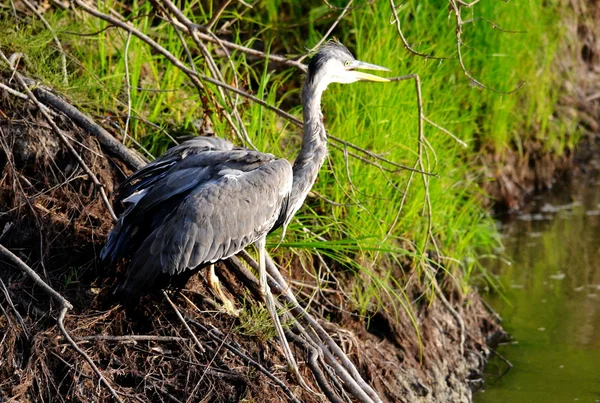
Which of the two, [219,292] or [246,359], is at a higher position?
[219,292]

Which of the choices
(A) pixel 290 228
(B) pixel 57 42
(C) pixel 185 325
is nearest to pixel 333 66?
(A) pixel 290 228

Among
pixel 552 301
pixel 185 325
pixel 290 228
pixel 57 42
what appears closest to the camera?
pixel 185 325

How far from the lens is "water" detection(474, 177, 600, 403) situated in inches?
197

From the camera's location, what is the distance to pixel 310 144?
4.37 metres

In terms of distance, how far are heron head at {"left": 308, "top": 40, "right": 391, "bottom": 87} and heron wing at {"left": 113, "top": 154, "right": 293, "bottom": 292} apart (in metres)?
0.51

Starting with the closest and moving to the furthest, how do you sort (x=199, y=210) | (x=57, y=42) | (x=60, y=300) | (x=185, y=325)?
(x=60, y=300) < (x=199, y=210) < (x=185, y=325) < (x=57, y=42)

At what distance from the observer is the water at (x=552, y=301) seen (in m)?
5.01

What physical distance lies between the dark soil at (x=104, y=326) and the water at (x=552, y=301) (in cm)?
35

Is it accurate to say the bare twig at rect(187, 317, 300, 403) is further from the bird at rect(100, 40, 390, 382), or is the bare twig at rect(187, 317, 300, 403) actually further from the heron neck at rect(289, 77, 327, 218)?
the heron neck at rect(289, 77, 327, 218)

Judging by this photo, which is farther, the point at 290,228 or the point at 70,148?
the point at 290,228

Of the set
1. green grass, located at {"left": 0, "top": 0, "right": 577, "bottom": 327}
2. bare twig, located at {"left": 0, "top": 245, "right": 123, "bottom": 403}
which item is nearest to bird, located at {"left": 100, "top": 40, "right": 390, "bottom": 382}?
bare twig, located at {"left": 0, "top": 245, "right": 123, "bottom": 403}

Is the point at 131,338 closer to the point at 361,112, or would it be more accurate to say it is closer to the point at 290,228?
the point at 290,228

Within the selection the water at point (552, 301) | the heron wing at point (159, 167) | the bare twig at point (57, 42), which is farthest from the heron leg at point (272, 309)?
the bare twig at point (57, 42)

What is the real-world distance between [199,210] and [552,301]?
2922mm
